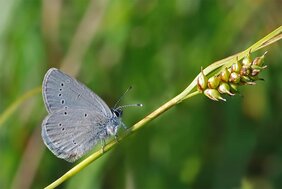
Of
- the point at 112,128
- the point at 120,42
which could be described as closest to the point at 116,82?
the point at 120,42

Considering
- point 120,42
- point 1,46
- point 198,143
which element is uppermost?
point 1,46

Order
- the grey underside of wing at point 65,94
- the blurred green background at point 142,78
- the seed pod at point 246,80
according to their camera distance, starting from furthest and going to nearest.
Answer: the blurred green background at point 142,78
the grey underside of wing at point 65,94
the seed pod at point 246,80

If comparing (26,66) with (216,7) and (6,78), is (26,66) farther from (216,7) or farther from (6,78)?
(216,7)

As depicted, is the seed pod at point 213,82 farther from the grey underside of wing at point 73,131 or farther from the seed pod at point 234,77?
the grey underside of wing at point 73,131

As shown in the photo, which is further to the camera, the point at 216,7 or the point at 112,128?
the point at 216,7

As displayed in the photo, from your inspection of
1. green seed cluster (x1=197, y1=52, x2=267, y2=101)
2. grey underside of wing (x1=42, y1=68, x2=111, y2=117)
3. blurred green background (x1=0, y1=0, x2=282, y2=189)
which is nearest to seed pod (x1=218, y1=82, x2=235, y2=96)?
green seed cluster (x1=197, y1=52, x2=267, y2=101)

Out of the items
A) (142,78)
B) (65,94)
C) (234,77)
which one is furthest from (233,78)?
(142,78)

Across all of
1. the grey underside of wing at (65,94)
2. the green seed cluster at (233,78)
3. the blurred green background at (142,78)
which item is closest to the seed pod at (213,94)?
the green seed cluster at (233,78)
